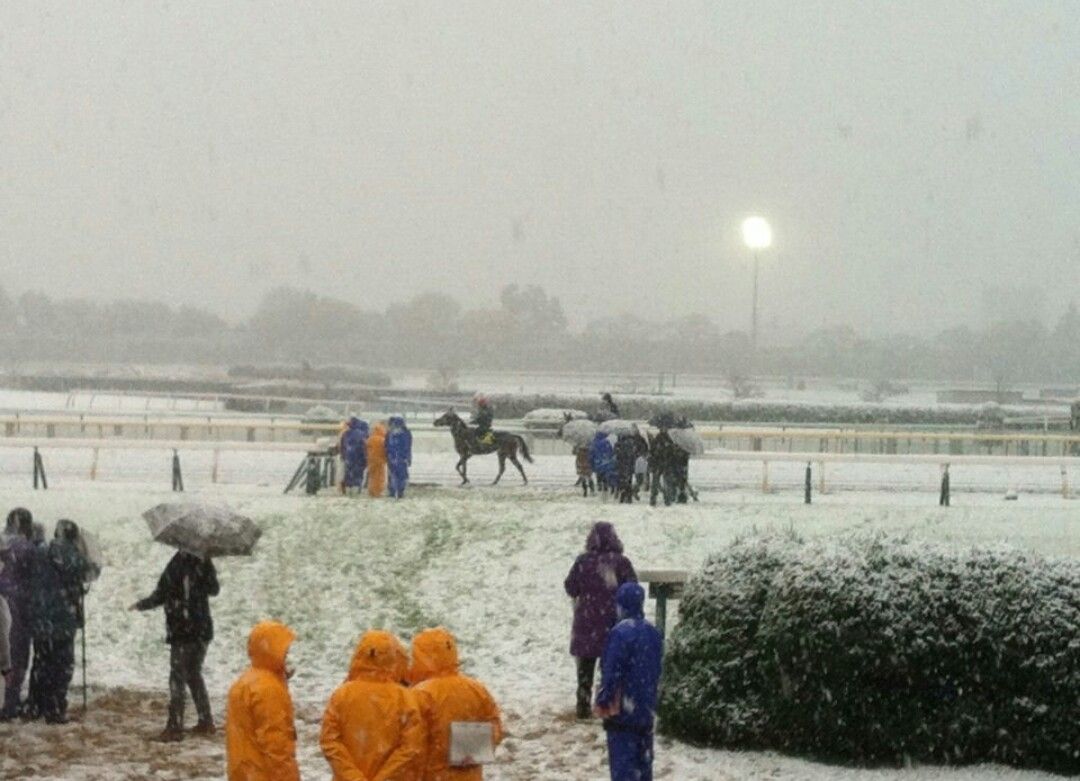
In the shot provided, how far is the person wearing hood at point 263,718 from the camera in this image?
6.66 m

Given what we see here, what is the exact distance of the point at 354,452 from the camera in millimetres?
20766

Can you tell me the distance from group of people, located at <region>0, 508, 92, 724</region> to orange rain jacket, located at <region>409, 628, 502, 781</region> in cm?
515

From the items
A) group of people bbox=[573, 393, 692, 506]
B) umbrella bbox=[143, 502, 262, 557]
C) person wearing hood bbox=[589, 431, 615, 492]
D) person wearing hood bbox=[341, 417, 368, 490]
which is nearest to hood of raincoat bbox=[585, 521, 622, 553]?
umbrella bbox=[143, 502, 262, 557]

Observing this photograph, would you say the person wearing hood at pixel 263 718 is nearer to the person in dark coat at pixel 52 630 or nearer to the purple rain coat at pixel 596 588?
the purple rain coat at pixel 596 588

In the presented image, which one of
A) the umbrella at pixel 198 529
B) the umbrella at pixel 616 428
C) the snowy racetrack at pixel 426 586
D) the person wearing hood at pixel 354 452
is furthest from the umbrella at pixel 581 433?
the umbrella at pixel 198 529

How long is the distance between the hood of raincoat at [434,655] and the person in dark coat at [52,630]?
5.14m

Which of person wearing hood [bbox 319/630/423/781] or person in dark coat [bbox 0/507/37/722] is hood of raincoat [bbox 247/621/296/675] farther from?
person in dark coat [bbox 0/507/37/722]

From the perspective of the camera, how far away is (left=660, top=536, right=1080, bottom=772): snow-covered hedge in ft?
30.9

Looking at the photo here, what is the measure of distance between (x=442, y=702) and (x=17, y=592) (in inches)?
216

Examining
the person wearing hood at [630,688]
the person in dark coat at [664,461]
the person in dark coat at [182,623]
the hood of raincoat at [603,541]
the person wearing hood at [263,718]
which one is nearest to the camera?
the person wearing hood at [263,718]

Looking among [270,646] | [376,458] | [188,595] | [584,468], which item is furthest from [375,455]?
[270,646]

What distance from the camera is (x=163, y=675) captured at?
42.6ft

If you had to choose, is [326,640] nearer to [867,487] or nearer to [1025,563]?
[1025,563]

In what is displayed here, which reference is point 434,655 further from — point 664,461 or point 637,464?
point 637,464
